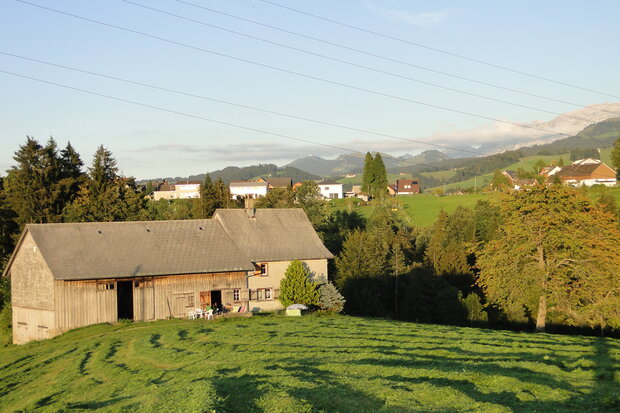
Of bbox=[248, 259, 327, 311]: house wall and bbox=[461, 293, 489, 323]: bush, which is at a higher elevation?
bbox=[248, 259, 327, 311]: house wall

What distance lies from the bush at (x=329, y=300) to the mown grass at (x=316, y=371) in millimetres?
11426

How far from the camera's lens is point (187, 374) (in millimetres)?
21047

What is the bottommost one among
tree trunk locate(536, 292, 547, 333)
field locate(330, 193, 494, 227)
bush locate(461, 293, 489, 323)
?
bush locate(461, 293, 489, 323)

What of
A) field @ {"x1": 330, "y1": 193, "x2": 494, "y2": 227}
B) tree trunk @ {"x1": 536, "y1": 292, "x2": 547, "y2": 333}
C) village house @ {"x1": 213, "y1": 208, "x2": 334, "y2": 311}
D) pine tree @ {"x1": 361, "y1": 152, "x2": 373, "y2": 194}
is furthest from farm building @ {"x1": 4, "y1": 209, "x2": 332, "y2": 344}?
pine tree @ {"x1": 361, "y1": 152, "x2": 373, "y2": 194}

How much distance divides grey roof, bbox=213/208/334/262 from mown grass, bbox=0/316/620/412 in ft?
46.9

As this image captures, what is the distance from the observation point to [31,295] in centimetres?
4131

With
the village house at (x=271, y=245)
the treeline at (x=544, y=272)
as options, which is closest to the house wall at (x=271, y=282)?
the village house at (x=271, y=245)

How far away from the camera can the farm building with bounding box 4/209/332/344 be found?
1563 inches

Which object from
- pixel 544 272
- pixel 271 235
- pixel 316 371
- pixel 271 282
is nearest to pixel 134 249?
pixel 271 282

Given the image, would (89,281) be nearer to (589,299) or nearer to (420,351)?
(420,351)

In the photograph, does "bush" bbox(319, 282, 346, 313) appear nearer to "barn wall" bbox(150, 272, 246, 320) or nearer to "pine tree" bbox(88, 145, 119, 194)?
"barn wall" bbox(150, 272, 246, 320)

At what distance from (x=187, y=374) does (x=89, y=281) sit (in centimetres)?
2175

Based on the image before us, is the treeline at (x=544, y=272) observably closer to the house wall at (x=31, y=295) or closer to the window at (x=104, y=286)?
the window at (x=104, y=286)

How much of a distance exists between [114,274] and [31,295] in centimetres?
668
